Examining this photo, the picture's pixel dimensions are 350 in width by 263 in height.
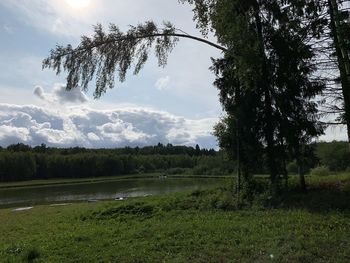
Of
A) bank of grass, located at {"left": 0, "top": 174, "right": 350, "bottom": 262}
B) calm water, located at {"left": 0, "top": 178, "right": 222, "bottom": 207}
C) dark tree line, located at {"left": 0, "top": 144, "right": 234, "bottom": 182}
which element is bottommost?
calm water, located at {"left": 0, "top": 178, "right": 222, "bottom": 207}

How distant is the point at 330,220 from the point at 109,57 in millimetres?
12238

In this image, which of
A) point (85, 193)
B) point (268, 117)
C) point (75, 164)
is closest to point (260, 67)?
point (268, 117)

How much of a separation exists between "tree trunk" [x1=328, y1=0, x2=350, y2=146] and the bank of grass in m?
3.45

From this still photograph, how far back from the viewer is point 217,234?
11.8m

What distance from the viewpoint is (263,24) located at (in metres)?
19.3

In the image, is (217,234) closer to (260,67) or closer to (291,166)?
(260,67)

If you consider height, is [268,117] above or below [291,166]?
above

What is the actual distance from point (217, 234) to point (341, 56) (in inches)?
308

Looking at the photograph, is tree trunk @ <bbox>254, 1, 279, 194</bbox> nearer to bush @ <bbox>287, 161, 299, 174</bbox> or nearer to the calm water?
bush @ <bbox>287, 161, 299, 174</bbox>

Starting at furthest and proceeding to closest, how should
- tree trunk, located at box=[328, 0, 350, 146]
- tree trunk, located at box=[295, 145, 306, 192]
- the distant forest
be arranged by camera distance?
1. the distant forest
2. tree trunk, located at box=[295, 145, 306, 192]
3. tree trunk, located at box=[328, 0, 350, 146]

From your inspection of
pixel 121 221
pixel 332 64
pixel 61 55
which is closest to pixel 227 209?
pixel 121 221

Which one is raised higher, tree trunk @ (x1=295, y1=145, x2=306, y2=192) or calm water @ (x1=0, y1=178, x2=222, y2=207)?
tree trunk @ (x1=295, y1=145, x2=306, y2=192)

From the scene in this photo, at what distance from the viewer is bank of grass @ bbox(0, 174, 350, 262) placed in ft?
31.9

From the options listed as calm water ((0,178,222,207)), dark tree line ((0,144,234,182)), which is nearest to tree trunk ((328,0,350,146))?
calm water ((0,178,222,207))
